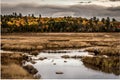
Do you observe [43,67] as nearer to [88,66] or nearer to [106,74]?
[88,66]

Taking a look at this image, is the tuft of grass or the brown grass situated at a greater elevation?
the tuft of grass

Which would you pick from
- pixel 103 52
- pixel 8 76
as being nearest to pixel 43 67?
pixel 8 76

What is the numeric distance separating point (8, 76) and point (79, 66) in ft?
66.3

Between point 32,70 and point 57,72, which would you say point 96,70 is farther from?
point 32,70

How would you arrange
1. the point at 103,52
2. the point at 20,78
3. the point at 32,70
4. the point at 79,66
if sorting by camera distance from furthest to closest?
the point at 103,52, the point at 79,66, the point at 32,70, the point at 20,78

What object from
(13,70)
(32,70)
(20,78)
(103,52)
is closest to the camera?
(20,78)

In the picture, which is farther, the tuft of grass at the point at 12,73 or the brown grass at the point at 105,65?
the brown grass at the point at 105,65

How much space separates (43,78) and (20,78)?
18.9 ft

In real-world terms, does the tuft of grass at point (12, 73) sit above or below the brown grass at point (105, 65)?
above

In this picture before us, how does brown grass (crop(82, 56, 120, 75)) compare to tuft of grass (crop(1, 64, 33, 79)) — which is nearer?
tuft of grass (crop(1, 64, 33, 79))

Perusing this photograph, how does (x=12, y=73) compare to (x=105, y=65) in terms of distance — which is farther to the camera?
(x=105, y=65)

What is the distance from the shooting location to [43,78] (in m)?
41.7

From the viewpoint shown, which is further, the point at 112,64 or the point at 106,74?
the point at 112,64

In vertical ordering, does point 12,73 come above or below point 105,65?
above
